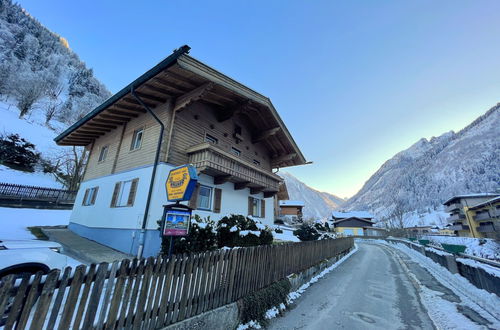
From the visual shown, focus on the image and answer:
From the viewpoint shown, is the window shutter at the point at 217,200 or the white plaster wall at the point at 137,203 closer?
the white plaster wall at the point at 137,203

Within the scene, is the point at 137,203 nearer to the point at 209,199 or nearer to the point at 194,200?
the point at 194,200

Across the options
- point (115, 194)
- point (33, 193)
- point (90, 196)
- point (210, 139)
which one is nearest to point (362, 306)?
point (210, 139)

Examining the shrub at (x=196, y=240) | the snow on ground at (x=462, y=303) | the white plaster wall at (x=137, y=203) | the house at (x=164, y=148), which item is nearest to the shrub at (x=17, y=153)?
the house at (x=164, y=148)

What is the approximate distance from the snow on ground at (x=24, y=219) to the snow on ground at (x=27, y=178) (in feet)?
28.3

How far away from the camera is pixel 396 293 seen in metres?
7.57

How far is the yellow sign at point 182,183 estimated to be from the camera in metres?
5.72

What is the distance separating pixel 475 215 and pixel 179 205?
7133 centimetres

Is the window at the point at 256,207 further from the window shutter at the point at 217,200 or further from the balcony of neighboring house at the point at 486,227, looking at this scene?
the balcony of neighboring house at the point at 486,227

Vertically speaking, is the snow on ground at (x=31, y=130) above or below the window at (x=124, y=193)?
above

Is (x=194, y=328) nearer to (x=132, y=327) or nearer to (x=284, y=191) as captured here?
(x=132, y=327)

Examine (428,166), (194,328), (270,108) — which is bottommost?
(194,328)

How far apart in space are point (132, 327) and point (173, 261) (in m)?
1.09

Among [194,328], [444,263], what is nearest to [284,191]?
[444,263]

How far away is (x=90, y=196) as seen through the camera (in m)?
14.0
